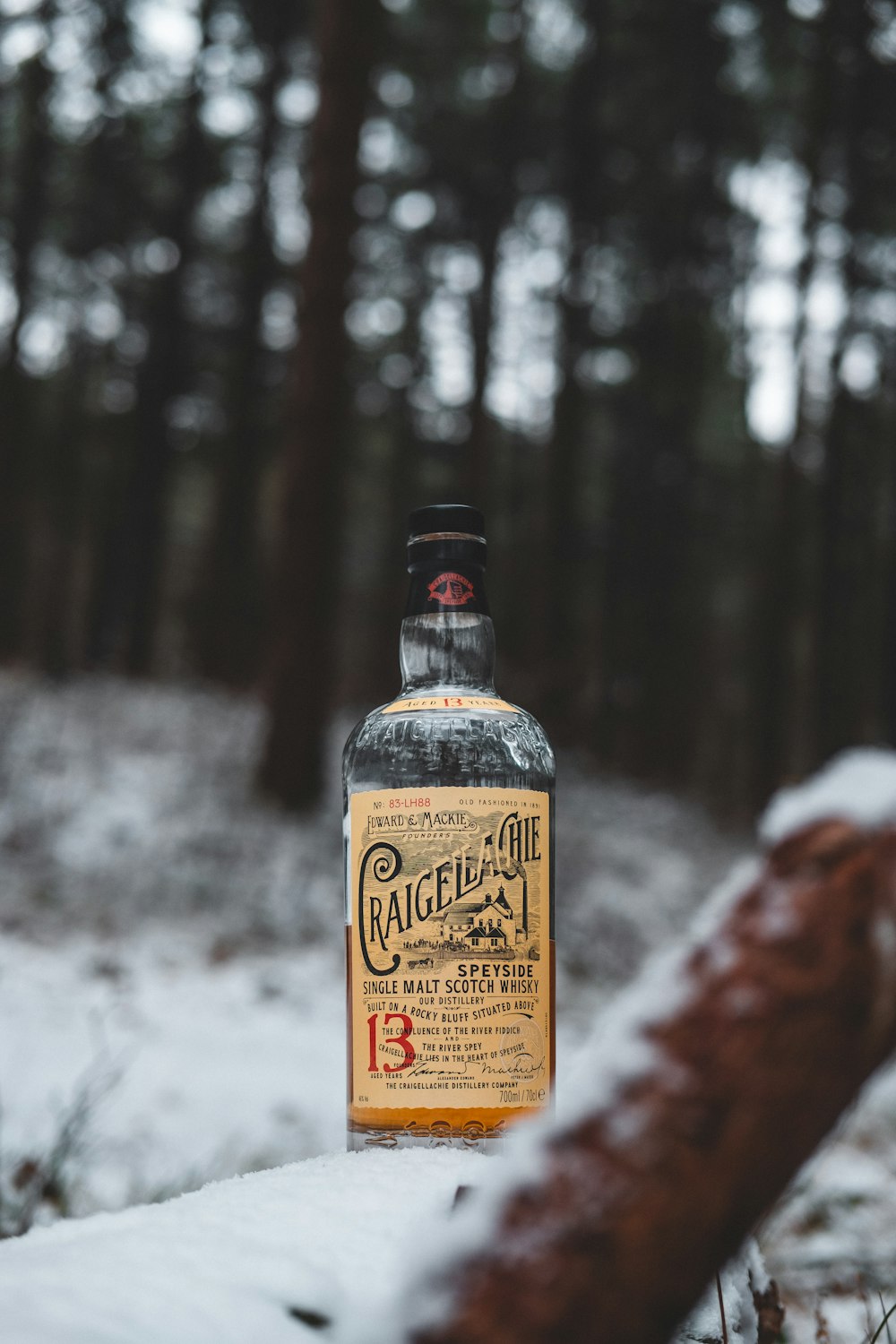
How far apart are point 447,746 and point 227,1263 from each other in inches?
47.3

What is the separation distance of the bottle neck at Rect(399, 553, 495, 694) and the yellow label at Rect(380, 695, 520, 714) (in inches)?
3.4

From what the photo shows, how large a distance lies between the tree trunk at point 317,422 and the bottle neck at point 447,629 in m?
6.67

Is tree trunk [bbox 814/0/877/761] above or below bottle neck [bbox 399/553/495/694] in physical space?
above

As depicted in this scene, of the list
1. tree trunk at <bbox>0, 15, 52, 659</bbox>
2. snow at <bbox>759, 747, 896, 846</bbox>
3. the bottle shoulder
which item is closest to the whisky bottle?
the bottle shoulder

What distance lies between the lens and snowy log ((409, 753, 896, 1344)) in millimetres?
947

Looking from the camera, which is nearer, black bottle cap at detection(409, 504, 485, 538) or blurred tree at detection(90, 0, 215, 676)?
black bottle cap at detection(409, 504, 485, 538)

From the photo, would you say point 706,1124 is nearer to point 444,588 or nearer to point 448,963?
point 448,963

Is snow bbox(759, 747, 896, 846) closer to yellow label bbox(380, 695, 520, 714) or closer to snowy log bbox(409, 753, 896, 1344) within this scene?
snowy log bbox(409, 753, 896, 1344)

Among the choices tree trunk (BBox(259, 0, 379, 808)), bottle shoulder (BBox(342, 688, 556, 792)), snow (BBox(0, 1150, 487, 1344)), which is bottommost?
snow (BBox(0, 1150, 487, 1344))

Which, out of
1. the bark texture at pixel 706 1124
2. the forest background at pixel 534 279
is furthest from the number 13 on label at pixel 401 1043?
the forest background at pixel 534 279

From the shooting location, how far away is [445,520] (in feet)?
7.36

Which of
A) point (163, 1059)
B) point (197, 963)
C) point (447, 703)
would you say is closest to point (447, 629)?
point (447, 703)

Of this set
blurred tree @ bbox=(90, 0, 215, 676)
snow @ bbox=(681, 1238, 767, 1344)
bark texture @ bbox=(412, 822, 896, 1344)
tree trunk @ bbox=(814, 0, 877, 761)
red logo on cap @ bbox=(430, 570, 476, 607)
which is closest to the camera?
bark texture @ bbox=(412, 822, 896, 1344)

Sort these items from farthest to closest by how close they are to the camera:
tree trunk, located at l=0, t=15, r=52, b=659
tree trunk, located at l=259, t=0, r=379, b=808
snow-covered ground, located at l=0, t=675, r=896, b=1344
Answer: tree trunk, located at l=0, t=15, r=52, b=659
tree trunk, located at l=259, t=0, r=379, b=808
snow-covered ground, located at l=0, t=675, r=896, b=1344
